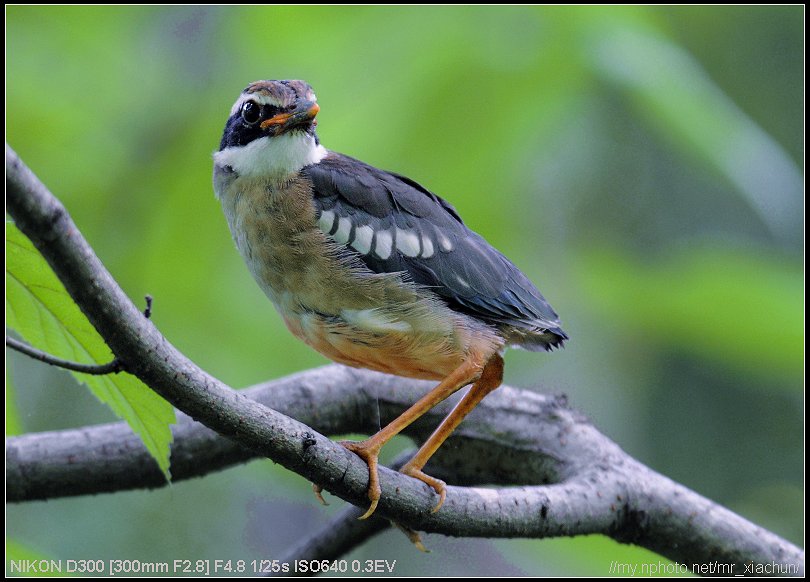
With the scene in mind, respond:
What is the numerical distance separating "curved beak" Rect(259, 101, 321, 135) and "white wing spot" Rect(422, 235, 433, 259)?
82 cm

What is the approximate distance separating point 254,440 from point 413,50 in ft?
11.2

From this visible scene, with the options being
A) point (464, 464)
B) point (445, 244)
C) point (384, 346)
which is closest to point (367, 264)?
point (384, 346)

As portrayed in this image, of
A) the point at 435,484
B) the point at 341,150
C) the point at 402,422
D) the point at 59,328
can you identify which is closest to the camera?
the point at 59,328

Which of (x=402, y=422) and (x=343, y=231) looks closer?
(x=402, y=422)

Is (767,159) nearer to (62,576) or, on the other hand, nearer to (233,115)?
(233,115)

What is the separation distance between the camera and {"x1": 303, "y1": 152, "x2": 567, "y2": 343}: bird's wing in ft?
14.4

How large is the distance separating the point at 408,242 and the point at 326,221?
437mm

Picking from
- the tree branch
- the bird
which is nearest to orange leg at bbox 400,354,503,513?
the bird

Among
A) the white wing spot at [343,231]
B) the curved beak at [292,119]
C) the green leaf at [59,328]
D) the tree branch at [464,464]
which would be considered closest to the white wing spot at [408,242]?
the white wing spot at [343,231]

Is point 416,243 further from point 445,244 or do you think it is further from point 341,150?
point 341,150

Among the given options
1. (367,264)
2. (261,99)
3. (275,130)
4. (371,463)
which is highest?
(261,99)

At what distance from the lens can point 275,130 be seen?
176 inches

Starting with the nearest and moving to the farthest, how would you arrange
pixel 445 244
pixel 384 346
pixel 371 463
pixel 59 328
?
1. pixel 59 328
2. pixel 371 463
3. pixel 384 346
4. pixel 445 244

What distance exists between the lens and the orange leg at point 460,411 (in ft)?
14.0
